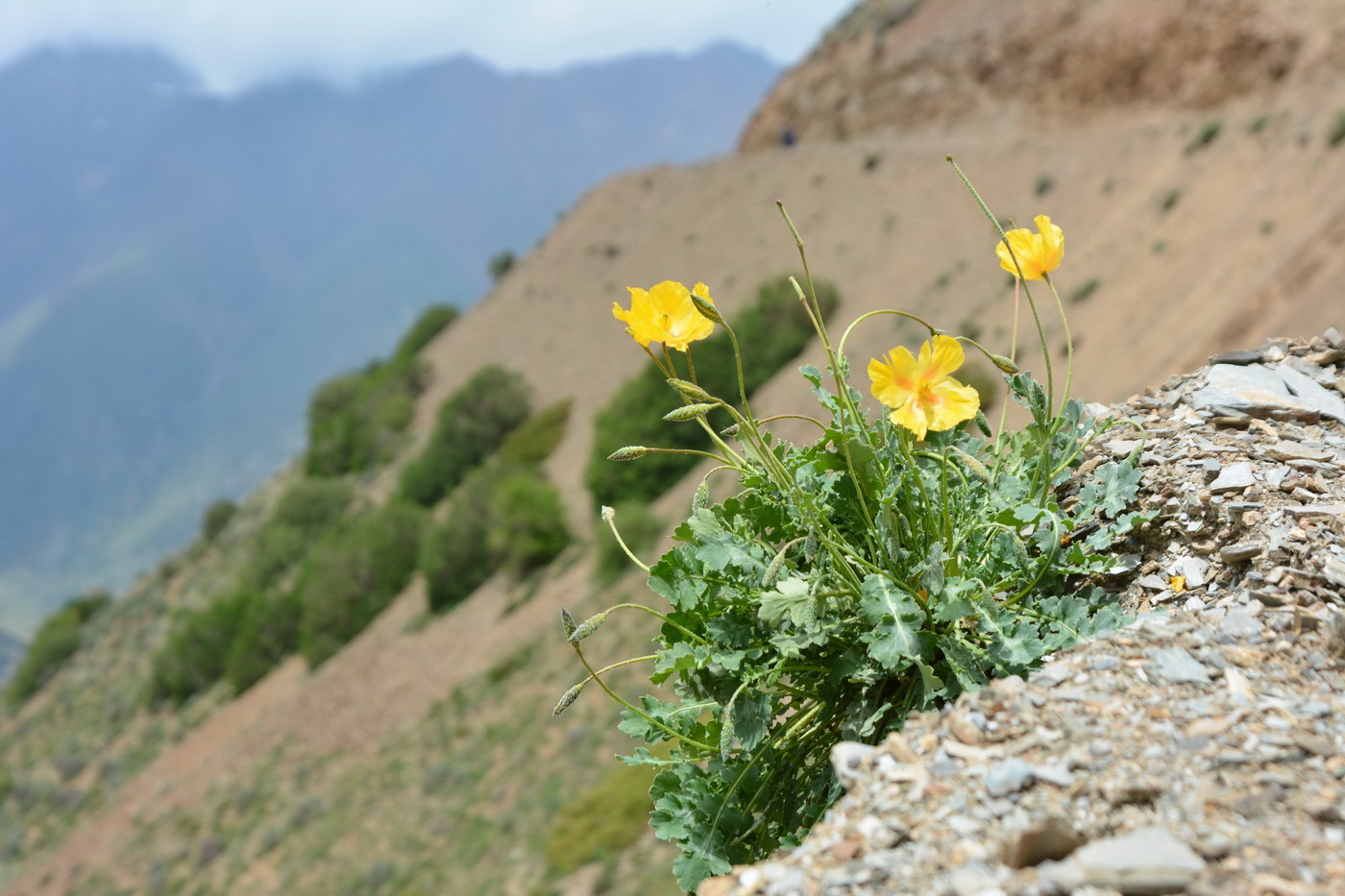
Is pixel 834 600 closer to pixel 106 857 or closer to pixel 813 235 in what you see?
pixel 106 857

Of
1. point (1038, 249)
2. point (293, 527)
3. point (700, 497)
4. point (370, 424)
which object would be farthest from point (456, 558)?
point (1038, 249)

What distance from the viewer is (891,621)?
2156 mm

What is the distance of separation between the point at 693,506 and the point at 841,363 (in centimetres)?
46

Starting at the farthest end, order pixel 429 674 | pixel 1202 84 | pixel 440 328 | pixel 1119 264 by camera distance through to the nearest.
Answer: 1. pixel 440 328
2. pixel 1202 84
3. pixel 429 674
4. pixel 1119 264

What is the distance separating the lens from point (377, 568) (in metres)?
36.8

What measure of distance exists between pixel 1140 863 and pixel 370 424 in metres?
53.3

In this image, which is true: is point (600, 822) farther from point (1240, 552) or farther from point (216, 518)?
point (216, 518)

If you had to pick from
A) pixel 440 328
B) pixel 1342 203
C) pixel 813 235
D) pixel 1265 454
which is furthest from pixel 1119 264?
pixel 440 328

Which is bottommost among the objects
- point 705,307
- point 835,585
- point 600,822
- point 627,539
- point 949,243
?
point 600,822

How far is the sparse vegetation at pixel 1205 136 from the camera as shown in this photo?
27.2 meters

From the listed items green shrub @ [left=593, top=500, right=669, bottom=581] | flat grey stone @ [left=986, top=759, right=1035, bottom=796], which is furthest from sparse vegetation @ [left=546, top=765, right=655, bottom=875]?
flat grey stone @ [left=986, top=759, right=1035, bottom=796]

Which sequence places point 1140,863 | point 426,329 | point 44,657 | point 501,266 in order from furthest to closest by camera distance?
1. point 501,266
2. point 426,329
3. point 44,657
4. point 1140,863

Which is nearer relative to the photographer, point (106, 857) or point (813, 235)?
point (106, 857)

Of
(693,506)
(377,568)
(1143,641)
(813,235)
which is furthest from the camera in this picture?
(813,235)
